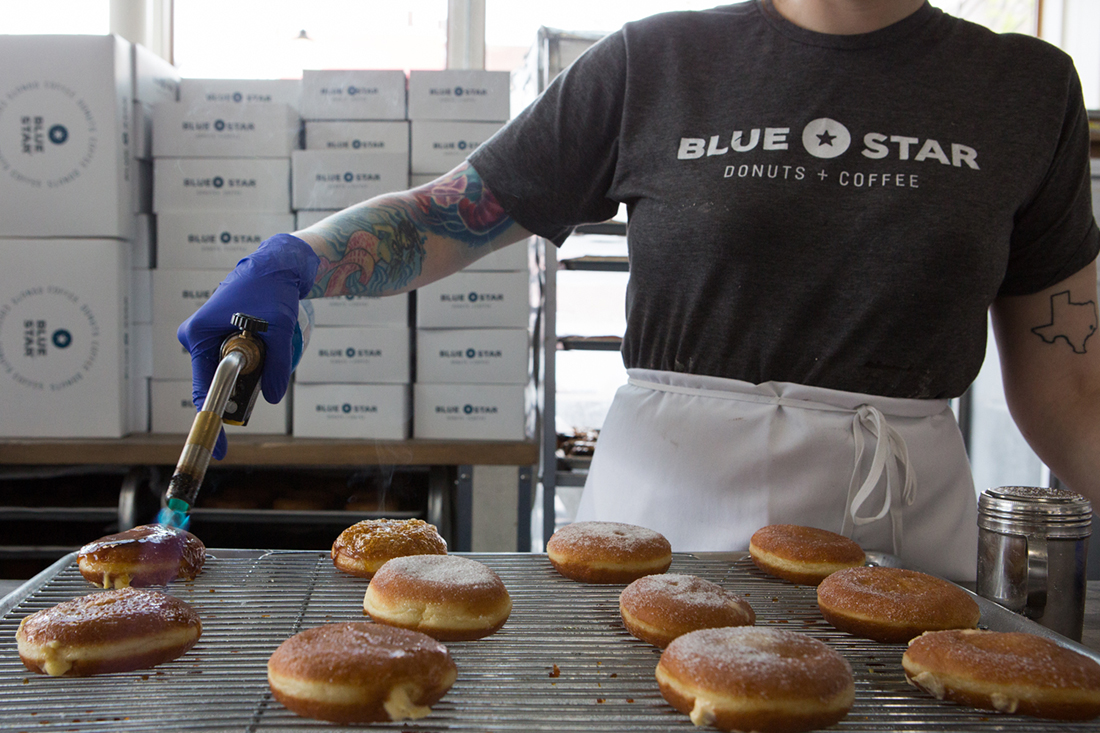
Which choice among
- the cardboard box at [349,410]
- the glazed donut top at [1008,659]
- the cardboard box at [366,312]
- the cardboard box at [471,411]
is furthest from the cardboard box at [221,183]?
the glazed donut top at [1008,659]

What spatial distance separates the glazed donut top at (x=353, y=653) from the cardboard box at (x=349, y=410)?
1833 mm

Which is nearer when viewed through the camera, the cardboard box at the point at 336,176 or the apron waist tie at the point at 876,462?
the apron waist tie at the point at 876,462

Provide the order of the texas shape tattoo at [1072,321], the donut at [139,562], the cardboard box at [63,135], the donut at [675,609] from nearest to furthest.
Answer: the donut at [675,609] < the donut at [139,562] < the texas shape tattoo at [1072,321] < the cardboard box at [63,135]

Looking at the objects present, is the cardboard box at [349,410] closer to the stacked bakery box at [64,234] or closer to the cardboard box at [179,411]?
the cardboard box at [179,411]

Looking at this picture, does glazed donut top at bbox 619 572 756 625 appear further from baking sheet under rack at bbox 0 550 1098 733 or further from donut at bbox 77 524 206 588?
donut at bbox 77 524 206 588

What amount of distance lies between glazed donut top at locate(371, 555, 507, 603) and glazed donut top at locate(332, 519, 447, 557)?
0.07m

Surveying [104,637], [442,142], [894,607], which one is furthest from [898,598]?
[442,142]

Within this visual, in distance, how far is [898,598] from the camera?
3.04 feet

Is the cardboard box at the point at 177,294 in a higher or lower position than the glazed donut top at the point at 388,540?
higher

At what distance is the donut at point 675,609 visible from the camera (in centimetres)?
88

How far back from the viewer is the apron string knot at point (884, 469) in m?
1.23

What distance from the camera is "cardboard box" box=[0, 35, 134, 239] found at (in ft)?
8.11

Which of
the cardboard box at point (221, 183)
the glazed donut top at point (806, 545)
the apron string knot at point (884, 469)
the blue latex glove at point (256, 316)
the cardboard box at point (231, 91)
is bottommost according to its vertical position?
the glazed donut top at point (806, 545)

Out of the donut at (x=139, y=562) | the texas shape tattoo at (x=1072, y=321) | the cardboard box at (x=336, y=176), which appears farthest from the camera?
the cardboard box at (x=336, y=176)
